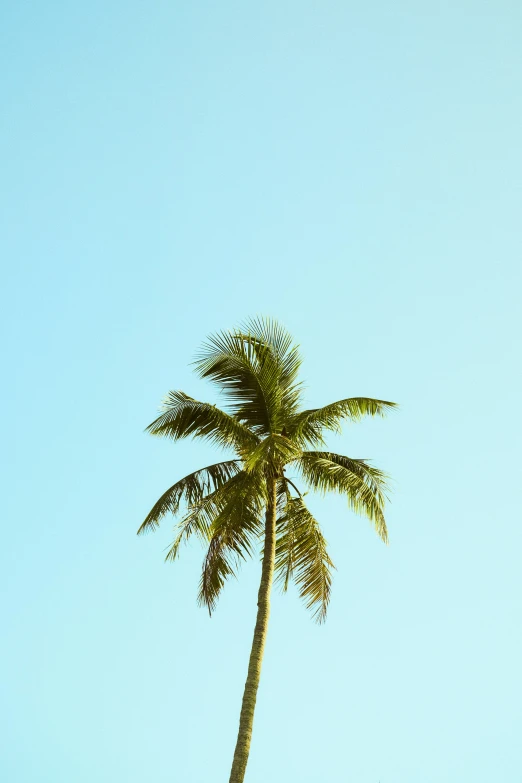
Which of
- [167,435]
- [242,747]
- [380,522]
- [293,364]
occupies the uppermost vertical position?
[293,364]

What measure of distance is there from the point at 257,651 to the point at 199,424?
488 centimetres

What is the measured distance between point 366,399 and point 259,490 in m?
3.01

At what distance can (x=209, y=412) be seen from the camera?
15.9 m

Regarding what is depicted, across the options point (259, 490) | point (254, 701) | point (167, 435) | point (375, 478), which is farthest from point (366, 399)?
point (254, 701)

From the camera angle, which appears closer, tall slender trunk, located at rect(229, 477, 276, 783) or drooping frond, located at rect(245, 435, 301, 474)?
tall slender trunk, located at rect(229, 477, 276, 783)

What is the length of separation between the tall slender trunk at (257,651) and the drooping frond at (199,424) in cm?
116

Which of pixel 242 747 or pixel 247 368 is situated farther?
pixel 247 368

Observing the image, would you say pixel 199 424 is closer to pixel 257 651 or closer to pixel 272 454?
pixel 272 454

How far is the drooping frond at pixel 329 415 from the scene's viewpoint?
15.9 meters

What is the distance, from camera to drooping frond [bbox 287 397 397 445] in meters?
15.9

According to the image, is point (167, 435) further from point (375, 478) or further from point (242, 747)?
point (242, 747)

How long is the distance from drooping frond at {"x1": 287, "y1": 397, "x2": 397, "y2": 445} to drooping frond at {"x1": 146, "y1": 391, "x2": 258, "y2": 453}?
3.29 ft

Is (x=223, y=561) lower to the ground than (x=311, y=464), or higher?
lower

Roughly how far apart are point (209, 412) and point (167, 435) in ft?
4.42
